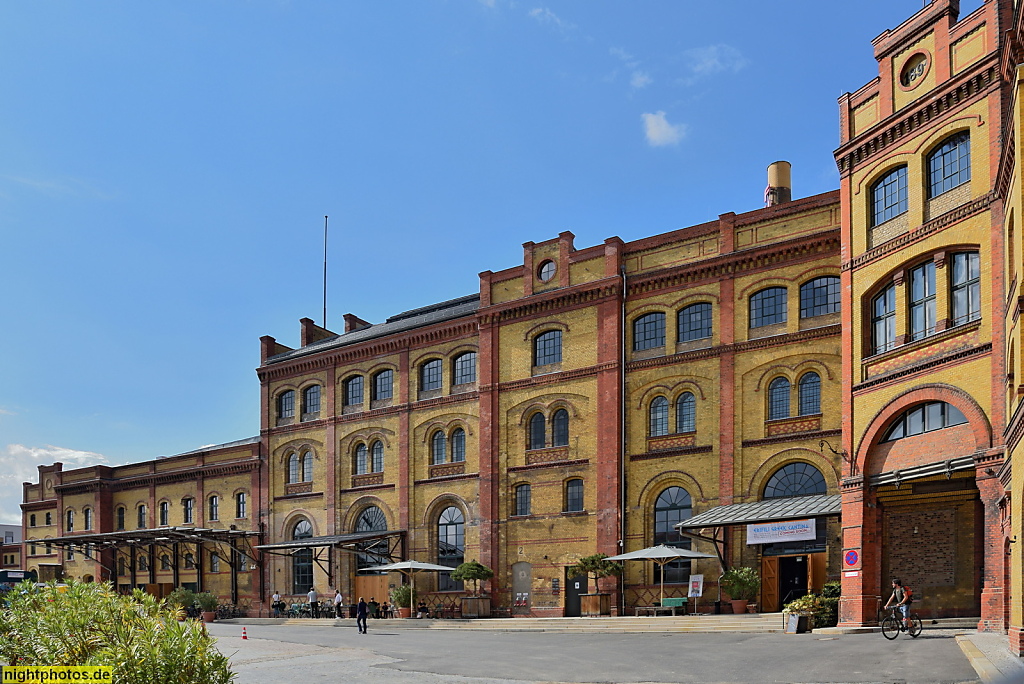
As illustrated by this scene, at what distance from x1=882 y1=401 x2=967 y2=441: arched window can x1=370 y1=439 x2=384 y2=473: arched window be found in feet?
77.4

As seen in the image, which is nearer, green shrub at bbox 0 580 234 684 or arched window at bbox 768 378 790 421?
green shrub at bbox 0 580 234 684

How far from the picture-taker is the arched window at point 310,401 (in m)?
45.7

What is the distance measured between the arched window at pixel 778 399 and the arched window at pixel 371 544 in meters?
17.7

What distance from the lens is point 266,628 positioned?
1459 inches

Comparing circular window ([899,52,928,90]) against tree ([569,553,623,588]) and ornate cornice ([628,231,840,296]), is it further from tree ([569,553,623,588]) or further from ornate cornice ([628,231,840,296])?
tree ([569,553,623,588])

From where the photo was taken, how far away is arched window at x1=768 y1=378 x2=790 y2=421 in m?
A: 31.4

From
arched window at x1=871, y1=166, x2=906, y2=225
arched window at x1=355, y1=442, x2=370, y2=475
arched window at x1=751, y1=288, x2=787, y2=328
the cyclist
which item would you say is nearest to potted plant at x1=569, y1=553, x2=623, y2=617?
arched window at x1=751, y1=288, x2=787, y2=328

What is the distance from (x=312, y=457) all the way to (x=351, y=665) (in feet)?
79.6

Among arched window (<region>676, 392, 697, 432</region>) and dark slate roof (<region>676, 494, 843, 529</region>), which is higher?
arched window (<region>676, 392, 697, 432</region>)

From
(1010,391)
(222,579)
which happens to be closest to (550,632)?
(1010,391)

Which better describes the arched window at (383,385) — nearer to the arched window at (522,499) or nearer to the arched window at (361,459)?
the arched window at (361,459)

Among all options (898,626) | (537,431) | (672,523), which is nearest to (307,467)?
(537,431)

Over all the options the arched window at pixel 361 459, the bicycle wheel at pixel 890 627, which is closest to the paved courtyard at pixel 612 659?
the bicycle wheel at pixel 890 627

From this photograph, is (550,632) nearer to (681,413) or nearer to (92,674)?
(681,413)
